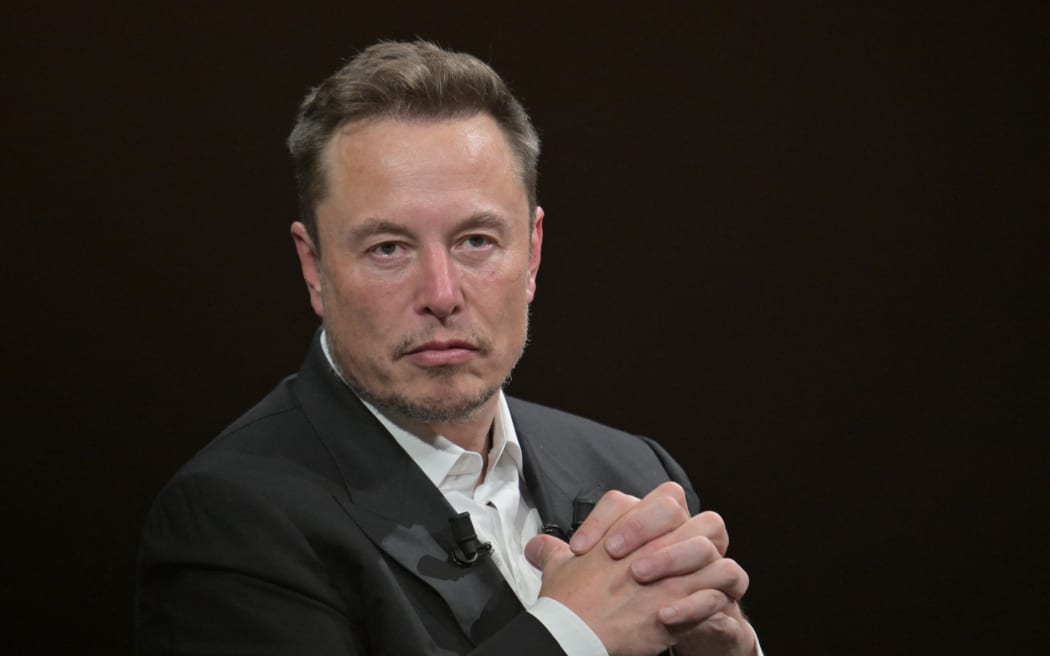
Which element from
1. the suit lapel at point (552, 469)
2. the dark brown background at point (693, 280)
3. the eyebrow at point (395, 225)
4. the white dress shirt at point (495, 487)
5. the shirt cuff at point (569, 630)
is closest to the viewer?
the shirt cuff at point (569, 630)

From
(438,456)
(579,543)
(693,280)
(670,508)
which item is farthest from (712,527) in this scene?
(693,280)

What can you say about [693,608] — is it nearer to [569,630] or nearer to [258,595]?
[569,630]

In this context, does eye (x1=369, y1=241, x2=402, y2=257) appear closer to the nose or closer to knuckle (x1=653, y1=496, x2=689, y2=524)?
the nose

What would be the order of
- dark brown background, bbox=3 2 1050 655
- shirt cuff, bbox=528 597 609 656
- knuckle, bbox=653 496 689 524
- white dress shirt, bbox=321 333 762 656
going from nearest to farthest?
shirt cuff, bbox=528 597 609 656 < knuckle, bbox=653 496 689 524 < white dress shirt, bbox=321 333 762 656 < dark brown background, bbox=3 2 1050 655

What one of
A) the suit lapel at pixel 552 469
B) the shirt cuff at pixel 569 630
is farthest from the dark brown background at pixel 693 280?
the shirt cuff at pixel 569 630

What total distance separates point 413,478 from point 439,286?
1.03ft

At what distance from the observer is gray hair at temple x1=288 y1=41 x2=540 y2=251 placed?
2168 millimetres

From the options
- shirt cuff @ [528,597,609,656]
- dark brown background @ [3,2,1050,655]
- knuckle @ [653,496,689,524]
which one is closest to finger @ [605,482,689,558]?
knuckle @ [653,496,689,524]

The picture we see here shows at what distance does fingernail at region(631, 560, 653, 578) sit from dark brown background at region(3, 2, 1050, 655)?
4.36ft

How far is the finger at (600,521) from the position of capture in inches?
80.5

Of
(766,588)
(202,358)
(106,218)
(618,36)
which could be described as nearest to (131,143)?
(106,218)

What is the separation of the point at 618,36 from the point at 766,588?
4.55 feet

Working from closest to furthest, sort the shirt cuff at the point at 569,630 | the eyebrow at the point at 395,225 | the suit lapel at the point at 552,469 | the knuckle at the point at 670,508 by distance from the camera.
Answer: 1. the shirt cuff at the point at 569,630
2. the knuckle at the point at 670,508
3. the eyebrow at the point at 395,225
4. the suit lapel at the point at 552,469

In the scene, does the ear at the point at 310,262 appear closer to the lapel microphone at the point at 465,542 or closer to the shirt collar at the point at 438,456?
the shirt collar at the point at 438,456
